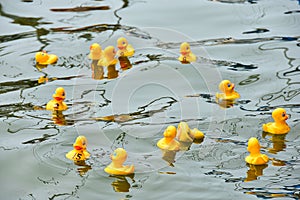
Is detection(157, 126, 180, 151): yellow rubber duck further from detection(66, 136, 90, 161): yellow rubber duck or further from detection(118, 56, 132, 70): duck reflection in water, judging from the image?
detection(118, 56, 132, 70): duck reflection in water

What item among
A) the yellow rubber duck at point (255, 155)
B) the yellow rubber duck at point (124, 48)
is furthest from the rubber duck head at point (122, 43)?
the yellow rubber duck at point (255, 155)

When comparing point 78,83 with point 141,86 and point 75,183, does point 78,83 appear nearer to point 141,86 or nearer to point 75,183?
point 141,86

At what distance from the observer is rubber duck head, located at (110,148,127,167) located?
10.9ft

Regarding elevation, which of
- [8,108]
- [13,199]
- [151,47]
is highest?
[151,47]

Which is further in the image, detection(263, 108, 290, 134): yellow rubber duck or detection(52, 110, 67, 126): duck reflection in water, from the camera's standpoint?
detection(52, 110, 67, 126): duck reflection in water

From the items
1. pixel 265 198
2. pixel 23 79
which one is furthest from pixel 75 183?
pixel 23 79

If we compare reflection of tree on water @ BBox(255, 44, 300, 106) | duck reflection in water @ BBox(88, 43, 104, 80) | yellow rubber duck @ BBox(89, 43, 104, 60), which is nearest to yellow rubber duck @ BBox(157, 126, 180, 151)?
reflection of tree on water @ BBox(255, 44, 300, 106)

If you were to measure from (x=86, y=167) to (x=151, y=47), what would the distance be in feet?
6.79

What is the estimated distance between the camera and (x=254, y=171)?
3422 millimetres

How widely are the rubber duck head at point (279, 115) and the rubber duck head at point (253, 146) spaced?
1.22 feet

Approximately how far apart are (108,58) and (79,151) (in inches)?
59.8

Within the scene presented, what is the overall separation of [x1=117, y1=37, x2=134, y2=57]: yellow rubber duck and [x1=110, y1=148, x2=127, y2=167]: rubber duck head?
1.82 meters

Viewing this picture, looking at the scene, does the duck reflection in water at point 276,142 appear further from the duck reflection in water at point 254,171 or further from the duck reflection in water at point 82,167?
the duck reflection in water at point 82,167

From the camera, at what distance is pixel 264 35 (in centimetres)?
550
